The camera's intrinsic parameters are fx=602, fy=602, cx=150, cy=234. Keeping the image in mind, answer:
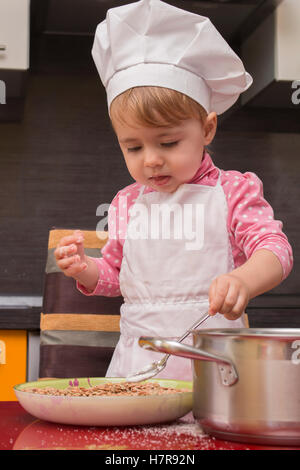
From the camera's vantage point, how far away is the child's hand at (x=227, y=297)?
52 cm

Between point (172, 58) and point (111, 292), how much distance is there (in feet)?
1.22

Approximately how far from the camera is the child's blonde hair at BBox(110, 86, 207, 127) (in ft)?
2.65

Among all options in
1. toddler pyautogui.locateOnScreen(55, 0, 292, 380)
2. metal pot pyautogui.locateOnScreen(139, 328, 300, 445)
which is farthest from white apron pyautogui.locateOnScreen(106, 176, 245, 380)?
metal pot pyautogui.locateOnScreen(139, 328, 300, 445)

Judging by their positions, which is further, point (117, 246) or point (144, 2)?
point (117, 246)

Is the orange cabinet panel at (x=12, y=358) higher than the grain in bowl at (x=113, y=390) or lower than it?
lower

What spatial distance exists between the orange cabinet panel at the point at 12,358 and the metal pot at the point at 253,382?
3.40 ft

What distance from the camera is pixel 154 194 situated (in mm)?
961

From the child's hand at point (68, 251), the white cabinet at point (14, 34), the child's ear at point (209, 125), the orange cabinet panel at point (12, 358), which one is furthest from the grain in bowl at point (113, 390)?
the white cabinet at point (14, 34)

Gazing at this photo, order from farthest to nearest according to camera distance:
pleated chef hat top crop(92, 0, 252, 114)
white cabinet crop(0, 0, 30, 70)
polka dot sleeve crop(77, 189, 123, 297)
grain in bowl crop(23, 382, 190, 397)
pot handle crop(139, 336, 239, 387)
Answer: white cabinet crop(0, 0, 30, 70)
polka dot sleeve crop(77, 189, 123, 297)
pleated chef hat top crop(92, 0, 252, 114)
grain in bowl crop(23, 382, 190, 397)
pot handle crop(139, 336, 239, 387)

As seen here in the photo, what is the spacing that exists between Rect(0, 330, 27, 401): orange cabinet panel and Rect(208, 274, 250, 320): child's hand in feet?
3.09

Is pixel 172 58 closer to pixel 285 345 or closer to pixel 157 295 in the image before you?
pixel 157 295

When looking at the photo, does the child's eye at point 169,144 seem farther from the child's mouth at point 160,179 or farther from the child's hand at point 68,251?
the child's hand at point 68,251

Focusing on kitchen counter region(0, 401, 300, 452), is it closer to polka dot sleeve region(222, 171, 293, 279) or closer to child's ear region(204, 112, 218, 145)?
polka dot sleeve region(222, 171, 293, 279)

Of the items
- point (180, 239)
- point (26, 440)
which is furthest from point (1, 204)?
point (26, 440)
